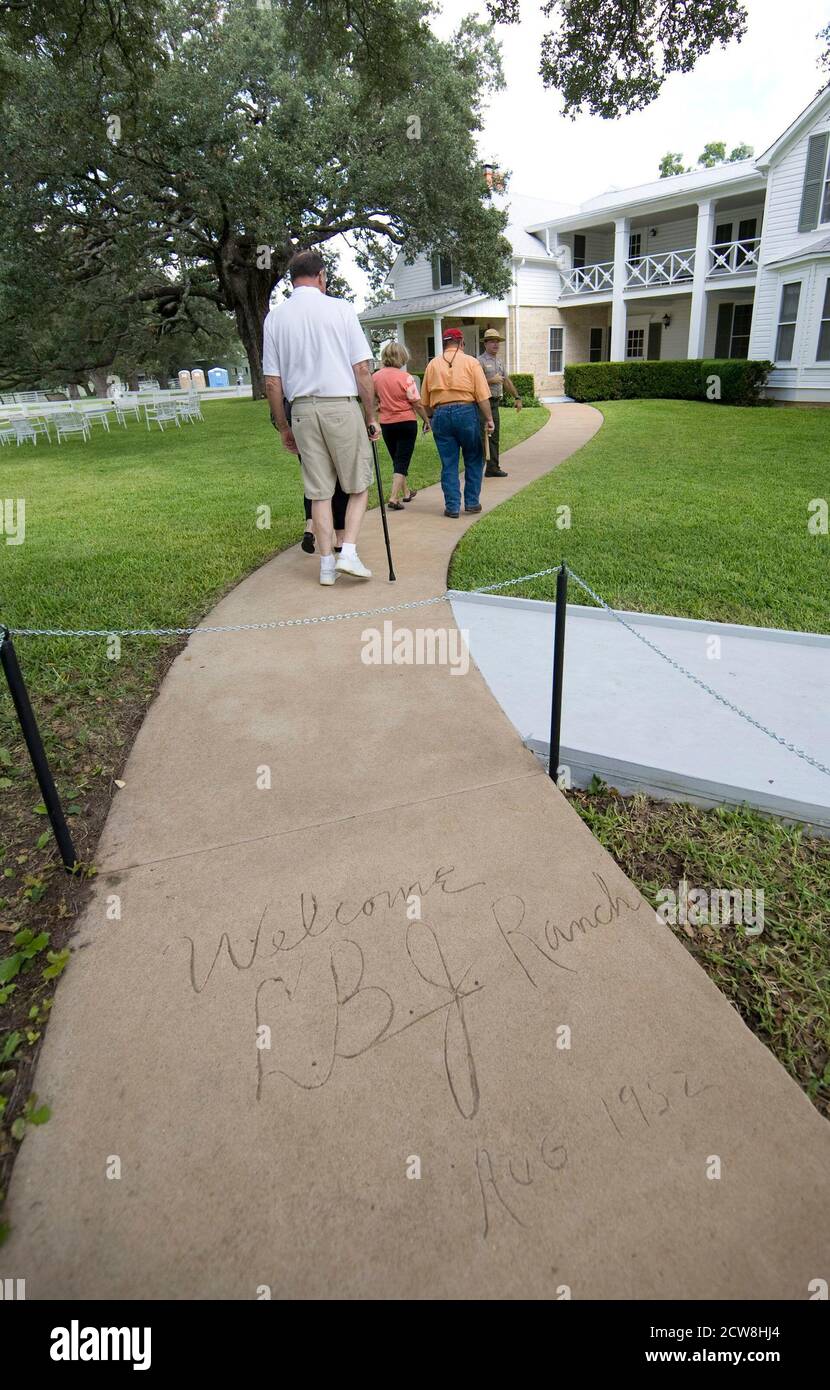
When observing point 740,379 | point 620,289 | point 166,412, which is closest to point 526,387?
point 620,289

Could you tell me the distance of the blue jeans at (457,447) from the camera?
711 cm

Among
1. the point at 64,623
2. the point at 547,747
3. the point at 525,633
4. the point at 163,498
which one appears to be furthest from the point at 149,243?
the point at 547,747

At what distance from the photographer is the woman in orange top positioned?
23.5 feet

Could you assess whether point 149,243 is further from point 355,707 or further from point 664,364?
point 355,707

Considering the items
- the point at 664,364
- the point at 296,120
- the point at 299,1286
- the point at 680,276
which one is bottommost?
the point at 299,1286

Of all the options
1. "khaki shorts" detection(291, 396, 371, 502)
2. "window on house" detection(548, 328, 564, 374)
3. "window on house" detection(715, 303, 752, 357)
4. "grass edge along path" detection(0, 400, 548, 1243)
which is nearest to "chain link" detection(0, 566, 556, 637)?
"grass edge along path" detection(0, 400, 548, 1243)

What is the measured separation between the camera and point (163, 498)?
998 centimetres

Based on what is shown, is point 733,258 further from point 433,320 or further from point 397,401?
point 397,401

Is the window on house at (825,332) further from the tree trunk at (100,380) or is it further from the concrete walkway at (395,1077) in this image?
the tree trunk at (100,380)

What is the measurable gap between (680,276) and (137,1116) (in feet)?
87.5

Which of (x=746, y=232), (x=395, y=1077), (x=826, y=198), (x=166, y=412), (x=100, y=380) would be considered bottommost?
(x=395, y=1077)

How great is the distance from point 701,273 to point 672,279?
1.20 m

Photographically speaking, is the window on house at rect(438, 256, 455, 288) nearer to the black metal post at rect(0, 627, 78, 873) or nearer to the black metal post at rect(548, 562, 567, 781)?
the black metal post at rect(548, 562, 567, 781)

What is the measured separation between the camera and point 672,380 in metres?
20.1
